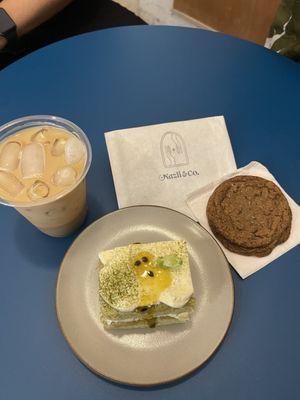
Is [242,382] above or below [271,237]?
below

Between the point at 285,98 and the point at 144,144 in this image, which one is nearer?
the point at 144,144

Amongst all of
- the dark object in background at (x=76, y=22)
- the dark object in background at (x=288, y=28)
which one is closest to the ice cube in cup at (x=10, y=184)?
the dark object in background at (x=76, y=22)

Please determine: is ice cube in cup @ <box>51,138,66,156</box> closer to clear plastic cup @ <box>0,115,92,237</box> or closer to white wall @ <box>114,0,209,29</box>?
clear plastic cup @ <box>0,115,92,237</box>

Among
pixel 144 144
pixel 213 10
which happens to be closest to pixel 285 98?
pixel 144 144

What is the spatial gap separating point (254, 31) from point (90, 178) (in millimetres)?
1850

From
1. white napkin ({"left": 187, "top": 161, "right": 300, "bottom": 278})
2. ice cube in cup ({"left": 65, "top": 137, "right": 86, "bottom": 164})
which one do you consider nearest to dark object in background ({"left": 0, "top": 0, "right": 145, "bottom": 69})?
ice cube in cup ({"left": 65, "top": 137, "right": 86, "bottom": 164})

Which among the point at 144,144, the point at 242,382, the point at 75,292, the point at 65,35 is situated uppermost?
the point at 65,35

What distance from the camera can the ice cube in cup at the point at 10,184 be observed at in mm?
905

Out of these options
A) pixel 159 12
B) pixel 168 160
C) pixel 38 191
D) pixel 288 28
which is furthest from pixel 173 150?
pixel 159 12

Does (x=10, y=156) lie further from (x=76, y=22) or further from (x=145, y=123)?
(x=76, y=22)

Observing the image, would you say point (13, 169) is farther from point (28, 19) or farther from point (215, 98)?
point (28, 19)

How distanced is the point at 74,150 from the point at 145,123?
1.38 feet

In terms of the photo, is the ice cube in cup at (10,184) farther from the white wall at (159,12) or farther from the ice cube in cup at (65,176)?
the white wall at (159,12)

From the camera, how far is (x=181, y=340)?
0.90 meters
